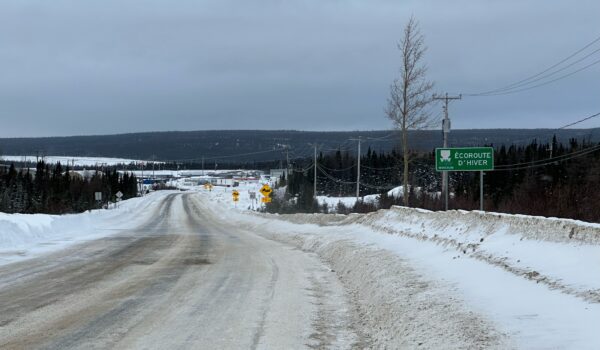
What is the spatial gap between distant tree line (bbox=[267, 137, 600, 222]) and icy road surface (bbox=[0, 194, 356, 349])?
30.4 ft

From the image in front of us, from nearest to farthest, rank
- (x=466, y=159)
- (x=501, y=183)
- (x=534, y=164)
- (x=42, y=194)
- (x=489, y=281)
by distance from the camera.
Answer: (x=489, y=281), (x=466, y=159), (x=534, y=164), (x=501, y=183), (x=42, y=194)

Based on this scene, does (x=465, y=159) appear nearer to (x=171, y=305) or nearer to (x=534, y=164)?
(x=171, y=305)

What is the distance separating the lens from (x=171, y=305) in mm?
10258

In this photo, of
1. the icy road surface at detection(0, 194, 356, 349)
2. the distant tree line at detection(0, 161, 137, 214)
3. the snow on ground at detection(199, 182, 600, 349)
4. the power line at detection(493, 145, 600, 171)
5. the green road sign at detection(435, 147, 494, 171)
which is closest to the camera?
the snow on ground at detection(199, 182, 600, 349)

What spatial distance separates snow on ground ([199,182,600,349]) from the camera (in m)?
6.62

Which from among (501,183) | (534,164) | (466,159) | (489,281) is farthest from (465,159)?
(501,183)

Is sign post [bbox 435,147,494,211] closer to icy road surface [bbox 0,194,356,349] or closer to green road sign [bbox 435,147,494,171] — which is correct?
green road sign [bbox 435,147,494,171]

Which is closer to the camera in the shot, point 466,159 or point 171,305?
point 171,305

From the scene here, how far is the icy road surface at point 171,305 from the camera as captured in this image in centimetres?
788

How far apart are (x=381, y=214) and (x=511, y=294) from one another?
15.8 meters

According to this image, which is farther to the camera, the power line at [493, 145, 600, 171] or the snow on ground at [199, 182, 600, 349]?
the power line at [493, 145, 600, 171]

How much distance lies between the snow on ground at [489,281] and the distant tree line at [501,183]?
18.3ft

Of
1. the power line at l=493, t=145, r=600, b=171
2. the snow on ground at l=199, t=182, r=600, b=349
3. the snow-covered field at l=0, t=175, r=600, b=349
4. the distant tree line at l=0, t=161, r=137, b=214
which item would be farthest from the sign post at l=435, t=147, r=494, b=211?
the distant tree line at l=0, t=161, r=137, b=214

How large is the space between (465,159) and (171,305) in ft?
42.0
